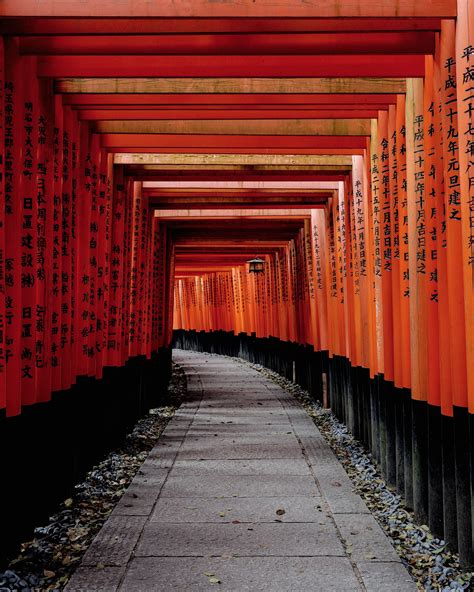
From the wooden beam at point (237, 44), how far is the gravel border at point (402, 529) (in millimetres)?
3685

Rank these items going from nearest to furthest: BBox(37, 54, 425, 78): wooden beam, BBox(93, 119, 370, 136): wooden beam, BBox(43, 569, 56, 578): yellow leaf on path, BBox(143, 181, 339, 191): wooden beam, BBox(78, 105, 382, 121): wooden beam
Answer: BBox(43, 569, 56, 578): yellow leaf on path → BBox(37, 54, 425, 78): wooden beam → BBox(78, 105, 382, 121): wooden beam → BBox(93, 119, 370, 136): wooden beam → BBox(143, 181, 339, 191): wooden beam

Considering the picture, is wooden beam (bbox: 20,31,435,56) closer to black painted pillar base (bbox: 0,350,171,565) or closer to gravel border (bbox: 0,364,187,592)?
black painted pillar base (bbox: 0,350,171,565)

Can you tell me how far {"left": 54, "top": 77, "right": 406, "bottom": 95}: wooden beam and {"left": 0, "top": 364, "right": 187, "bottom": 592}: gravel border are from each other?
12.3ft

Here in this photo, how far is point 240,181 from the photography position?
10.4m

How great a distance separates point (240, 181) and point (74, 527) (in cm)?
634

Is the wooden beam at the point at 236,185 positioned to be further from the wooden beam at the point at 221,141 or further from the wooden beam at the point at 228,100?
the wooden beam at the point at 228,100

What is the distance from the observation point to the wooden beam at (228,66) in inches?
218

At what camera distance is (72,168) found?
21.3 feet

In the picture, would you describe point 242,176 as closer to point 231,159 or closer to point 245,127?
point 231,159

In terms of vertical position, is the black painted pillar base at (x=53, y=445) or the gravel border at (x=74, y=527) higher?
the black painted pillar base at (x=53, y=445)

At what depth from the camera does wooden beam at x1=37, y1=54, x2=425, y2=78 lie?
5527 mm

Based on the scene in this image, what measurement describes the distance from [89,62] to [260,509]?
13.4 feet

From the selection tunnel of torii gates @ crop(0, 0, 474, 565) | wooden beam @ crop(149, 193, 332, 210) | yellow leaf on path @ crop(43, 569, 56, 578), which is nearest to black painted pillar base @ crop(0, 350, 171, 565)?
tunnel of torii gates @ crop(0, 0, 474, 565)

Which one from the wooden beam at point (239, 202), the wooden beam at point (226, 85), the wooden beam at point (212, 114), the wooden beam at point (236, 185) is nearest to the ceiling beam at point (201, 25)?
the wooden beam at point (226, 85)
